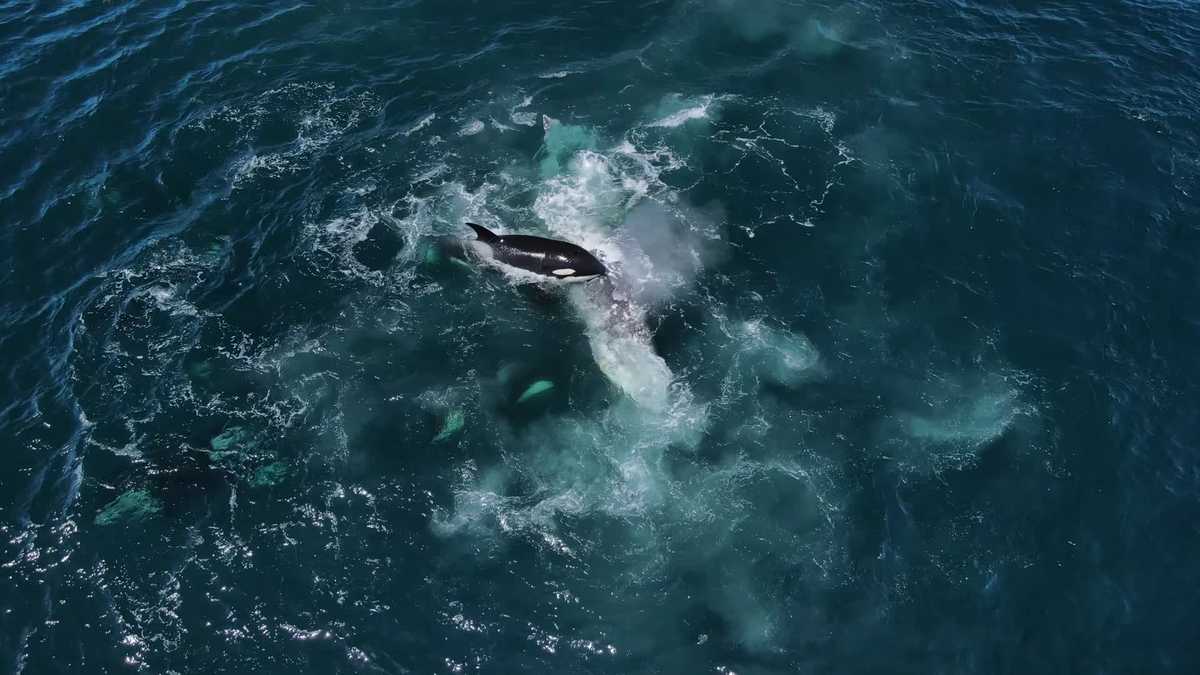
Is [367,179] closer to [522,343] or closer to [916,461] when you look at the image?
[522,343]

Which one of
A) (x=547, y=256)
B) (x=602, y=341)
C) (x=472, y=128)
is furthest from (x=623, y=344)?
(x=472, y=128)

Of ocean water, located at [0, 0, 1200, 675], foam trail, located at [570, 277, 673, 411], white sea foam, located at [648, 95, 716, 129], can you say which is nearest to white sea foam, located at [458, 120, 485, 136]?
ocean water, located at [0, 0, 1200, 675]

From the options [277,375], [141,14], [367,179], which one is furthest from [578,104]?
[141,14]

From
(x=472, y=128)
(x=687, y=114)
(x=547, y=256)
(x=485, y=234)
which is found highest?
(x=472, y=128)

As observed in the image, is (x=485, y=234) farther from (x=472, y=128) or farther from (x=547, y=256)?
(x=472, y=128)

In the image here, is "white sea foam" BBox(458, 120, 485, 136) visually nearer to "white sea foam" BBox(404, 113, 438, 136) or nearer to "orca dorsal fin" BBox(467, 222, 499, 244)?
"white sea foam" BBox(404, 113, 438, 136)
